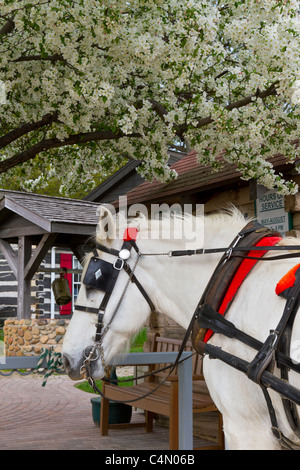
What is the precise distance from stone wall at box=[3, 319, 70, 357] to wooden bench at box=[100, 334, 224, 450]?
5.47 m

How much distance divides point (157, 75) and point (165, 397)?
14.5 feet

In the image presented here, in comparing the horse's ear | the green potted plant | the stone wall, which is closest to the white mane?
the horse's ear

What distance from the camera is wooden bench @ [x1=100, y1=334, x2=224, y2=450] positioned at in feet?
13.5

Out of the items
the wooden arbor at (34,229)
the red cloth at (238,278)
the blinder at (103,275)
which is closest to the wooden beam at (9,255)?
the wooden arbor at (34,229)

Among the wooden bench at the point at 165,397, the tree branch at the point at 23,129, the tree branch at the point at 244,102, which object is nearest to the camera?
the wooden bench at the point at 165,397

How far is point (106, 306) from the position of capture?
2.62m

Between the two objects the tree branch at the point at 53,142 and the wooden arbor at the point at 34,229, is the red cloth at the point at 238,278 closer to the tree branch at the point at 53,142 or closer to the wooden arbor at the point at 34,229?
the tree branch at the point at 53,142

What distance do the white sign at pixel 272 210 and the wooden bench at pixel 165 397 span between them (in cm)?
192

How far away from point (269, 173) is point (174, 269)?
392 centimetres

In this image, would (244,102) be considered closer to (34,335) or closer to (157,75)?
(157,75)

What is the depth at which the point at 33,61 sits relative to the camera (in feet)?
22.4

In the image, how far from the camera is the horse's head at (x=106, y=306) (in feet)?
8.59
